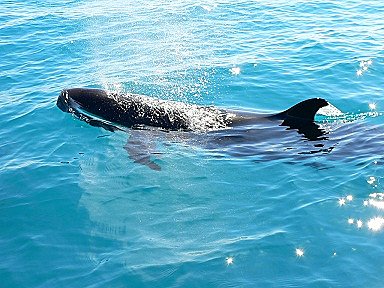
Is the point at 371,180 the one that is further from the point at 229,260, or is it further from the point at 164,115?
the point at 164,115

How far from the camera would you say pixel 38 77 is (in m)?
18.3

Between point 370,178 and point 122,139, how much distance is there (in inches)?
245

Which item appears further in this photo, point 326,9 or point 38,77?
point 326,9

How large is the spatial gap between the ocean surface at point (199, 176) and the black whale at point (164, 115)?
0.37 m

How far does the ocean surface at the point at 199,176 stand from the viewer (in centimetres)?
897

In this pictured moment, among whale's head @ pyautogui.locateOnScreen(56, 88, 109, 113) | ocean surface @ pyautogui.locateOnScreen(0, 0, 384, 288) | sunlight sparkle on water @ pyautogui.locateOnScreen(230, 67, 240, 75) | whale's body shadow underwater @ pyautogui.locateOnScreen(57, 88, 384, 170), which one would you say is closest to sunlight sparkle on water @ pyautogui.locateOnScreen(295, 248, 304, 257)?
ocean surface @ pyautogui.locateOnScreen(0, 0, 384, 288)

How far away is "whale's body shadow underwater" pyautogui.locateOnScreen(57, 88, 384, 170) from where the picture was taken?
12117 millimetres

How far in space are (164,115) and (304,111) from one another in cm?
365

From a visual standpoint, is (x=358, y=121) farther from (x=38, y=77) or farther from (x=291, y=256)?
(x=38, y=77)

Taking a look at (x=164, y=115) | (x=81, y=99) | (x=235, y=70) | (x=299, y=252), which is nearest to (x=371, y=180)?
(x=299, y=252)

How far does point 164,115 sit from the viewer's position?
13375 millimetres

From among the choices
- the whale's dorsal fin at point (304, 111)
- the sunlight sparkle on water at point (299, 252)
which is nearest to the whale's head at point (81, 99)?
the whale's dorsal fin at point (304, 111)

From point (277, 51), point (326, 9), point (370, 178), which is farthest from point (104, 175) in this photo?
point (326, 9)

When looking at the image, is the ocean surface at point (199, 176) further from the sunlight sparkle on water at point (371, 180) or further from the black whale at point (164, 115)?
the black whale at point (164, 115)
